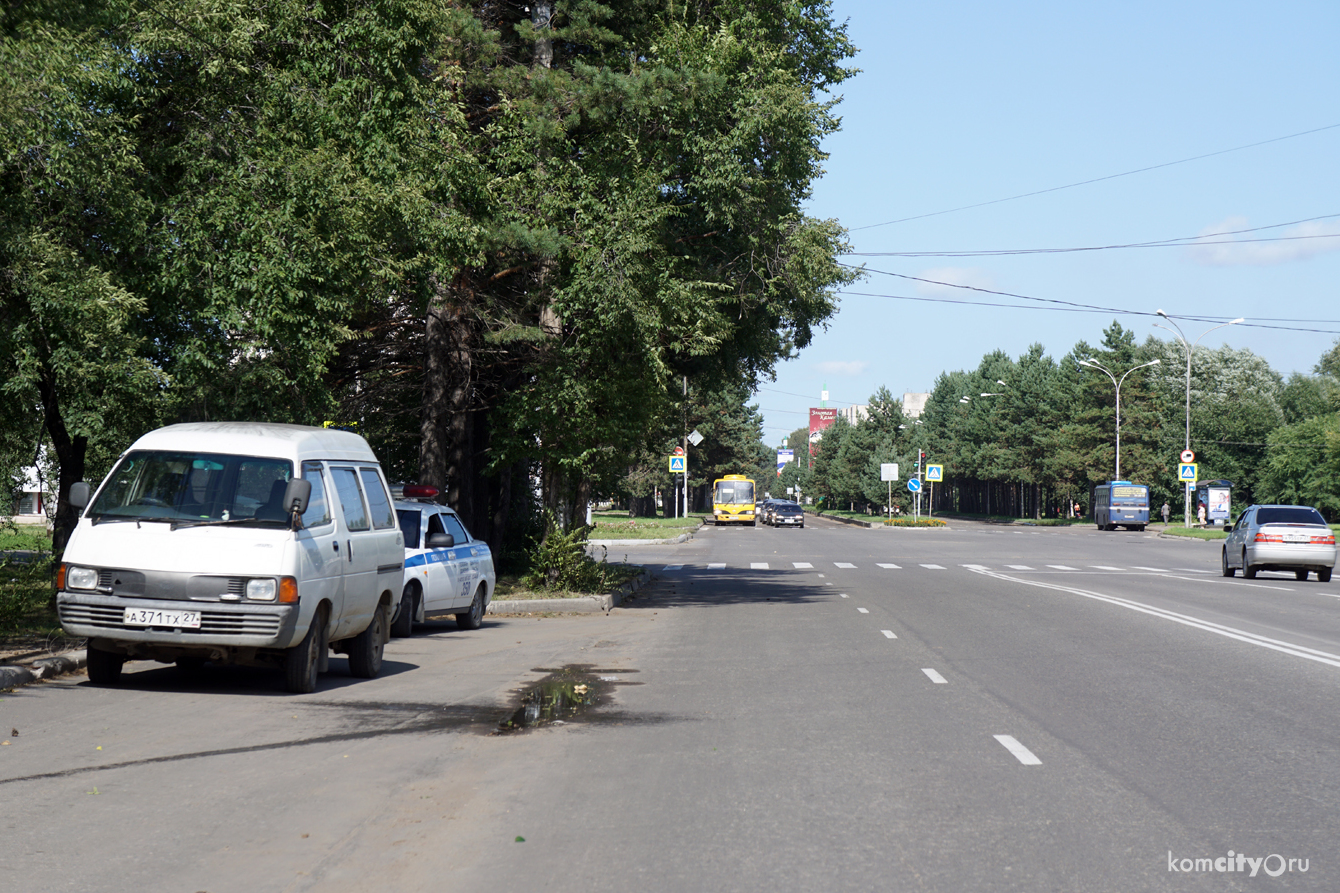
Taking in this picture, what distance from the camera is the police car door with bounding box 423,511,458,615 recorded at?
16688 mm

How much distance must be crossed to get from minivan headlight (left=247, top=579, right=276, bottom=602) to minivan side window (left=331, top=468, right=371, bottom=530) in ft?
4.81

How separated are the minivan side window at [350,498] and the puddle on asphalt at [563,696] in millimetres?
2152

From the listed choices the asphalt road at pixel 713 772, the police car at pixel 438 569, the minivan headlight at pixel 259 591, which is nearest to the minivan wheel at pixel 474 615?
the police car at pixel 438 569

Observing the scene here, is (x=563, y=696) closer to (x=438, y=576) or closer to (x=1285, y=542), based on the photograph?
(x=438, y=576)

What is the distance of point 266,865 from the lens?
5648mm

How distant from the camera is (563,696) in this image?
36.1ft

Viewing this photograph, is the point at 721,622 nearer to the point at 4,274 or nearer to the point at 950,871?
the point at 4,274

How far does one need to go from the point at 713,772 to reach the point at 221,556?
4619mm

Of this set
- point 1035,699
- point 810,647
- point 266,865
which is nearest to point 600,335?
point 810,647

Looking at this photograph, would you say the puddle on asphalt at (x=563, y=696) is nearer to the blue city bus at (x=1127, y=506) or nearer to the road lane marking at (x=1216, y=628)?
the road lane marking at (x=1216, y=628)

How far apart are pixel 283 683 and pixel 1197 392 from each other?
126205 millimetres

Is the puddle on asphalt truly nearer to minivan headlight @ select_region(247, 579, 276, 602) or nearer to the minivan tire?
the minivan tire

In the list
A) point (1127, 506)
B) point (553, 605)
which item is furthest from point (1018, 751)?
point (1127, 506)

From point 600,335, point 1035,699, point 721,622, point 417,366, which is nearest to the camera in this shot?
point 1035,699
